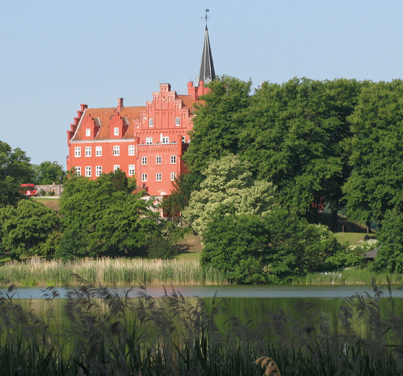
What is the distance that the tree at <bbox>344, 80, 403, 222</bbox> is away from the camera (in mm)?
49188

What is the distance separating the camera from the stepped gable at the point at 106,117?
270 ft

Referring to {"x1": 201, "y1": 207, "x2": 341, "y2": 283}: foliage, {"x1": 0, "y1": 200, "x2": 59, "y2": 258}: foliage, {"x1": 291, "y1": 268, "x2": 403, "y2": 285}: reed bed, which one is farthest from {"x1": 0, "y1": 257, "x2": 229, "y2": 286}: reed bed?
{"x1": 0, "y1": 200, "x2": 59, "y2": 258}: foliage

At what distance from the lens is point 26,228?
5056 cm

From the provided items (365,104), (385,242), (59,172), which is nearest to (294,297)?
(385,242)

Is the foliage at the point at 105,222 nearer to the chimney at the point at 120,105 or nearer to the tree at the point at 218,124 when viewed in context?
the tree at the point at 218,124

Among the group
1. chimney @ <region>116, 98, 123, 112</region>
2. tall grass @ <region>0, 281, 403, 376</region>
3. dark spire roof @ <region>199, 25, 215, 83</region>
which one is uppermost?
dark spire roof @ <region>199, 25, 215, 83</region>

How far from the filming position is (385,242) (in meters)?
40.0

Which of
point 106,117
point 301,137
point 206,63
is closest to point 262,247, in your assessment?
point 301,137

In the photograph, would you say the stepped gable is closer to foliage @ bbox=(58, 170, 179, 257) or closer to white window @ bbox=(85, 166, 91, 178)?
white window @ bbox=(85, 166, 91, 178)

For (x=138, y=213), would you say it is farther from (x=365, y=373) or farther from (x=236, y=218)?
(x=365, y=373)

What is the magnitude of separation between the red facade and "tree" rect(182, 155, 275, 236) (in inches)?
609

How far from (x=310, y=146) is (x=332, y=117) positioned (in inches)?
113

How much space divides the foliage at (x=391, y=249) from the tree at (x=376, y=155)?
8082 millimetres

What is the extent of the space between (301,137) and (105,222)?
14.6 metres
